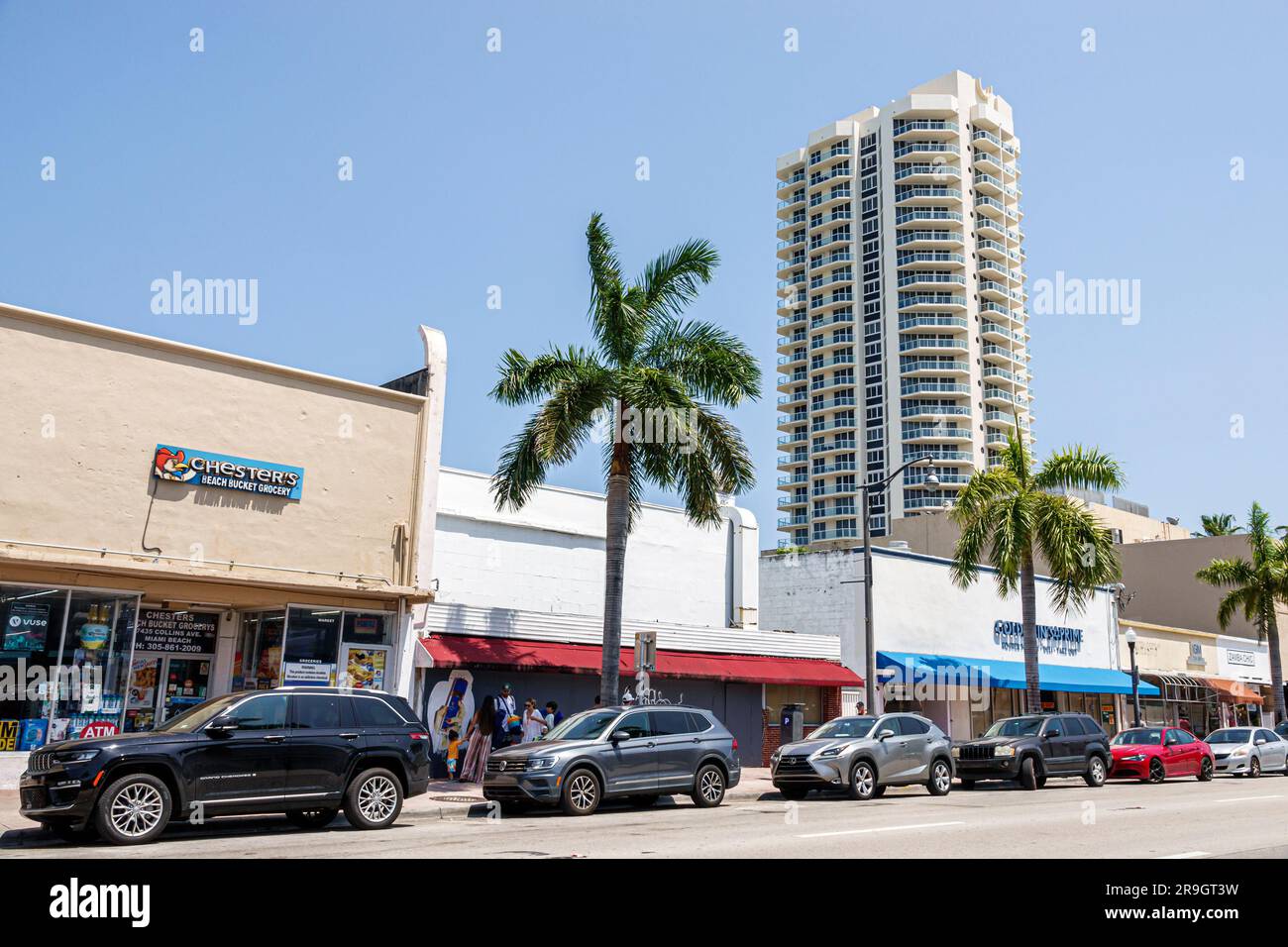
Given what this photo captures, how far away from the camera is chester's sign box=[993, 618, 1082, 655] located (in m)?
36.9

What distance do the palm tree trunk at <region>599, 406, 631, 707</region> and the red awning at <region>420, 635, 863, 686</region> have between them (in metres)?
2.00

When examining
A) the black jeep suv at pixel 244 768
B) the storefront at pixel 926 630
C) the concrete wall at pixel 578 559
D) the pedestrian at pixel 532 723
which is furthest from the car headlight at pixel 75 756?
the storefront at pixel 926 630

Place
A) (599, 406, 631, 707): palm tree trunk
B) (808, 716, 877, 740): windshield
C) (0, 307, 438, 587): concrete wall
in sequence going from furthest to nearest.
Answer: (599, 406, 631, 707): palm tree trunk
(808, 716, 877, 740): windshield
(0, 307, 438, 587): concrete wall

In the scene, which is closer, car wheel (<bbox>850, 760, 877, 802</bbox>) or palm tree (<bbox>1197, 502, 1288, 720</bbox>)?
car wheel (<bbox>850, 760, 877, 802</bbox>)

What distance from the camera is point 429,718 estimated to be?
2250 cm

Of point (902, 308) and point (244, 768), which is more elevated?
point (902, 308)

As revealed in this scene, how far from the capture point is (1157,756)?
1044 inches

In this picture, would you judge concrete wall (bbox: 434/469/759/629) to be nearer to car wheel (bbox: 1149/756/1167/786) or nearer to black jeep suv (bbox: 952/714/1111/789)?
black jeep suv (bbox: 952/714/1111/789)

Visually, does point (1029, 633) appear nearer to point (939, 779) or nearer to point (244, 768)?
point (939, 779)

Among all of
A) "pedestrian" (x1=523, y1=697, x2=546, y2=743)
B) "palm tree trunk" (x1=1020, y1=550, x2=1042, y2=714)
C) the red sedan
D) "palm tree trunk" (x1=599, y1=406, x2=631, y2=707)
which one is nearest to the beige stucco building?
"pedestrian" (x1=523, y1=697, x2=546, y2=743)

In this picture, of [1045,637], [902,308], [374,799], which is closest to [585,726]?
[374,799]

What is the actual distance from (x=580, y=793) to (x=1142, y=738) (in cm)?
1723

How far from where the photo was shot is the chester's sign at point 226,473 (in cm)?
1902

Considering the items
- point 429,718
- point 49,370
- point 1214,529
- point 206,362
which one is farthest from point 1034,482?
point 1214,529
